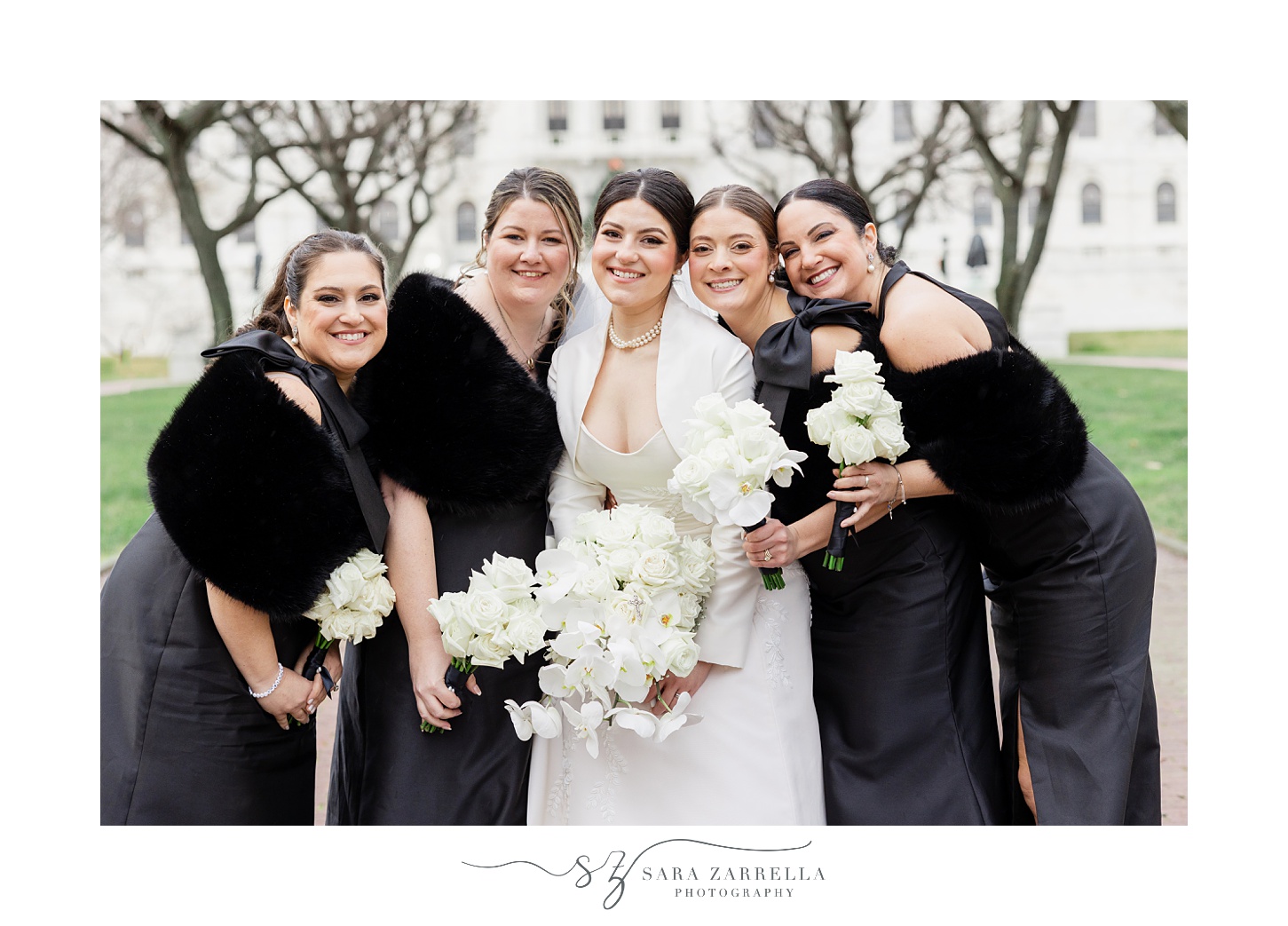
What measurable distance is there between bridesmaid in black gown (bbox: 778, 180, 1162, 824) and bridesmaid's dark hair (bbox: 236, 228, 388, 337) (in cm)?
171

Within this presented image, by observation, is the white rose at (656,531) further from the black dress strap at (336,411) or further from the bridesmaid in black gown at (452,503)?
the black dress strap at (336,411)

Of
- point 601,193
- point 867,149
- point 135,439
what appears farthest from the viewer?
point 867,149

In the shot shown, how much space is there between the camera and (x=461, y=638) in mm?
3723

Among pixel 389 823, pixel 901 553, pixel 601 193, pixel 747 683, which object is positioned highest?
pixel 601 193

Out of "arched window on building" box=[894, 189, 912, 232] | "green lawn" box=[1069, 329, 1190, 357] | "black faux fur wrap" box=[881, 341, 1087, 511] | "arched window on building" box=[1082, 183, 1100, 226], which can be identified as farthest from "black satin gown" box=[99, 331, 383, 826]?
"arched window on building" box=[1082, 183, 1100, 226]

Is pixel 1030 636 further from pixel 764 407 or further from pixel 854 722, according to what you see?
pixel 764 407

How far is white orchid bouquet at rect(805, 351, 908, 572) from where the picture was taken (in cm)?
354

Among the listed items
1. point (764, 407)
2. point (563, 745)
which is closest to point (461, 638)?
point (563, 745)

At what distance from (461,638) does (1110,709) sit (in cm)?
268

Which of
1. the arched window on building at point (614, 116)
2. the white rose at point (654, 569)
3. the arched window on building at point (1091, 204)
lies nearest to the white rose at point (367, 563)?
the white rose at point (654, 569)

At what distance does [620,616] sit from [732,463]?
2.41 feet

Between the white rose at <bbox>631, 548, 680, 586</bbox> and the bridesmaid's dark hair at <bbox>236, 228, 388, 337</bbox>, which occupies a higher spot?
the bridesmaid's dark hair at <bbox>236, 228, 388, 337</bbox>

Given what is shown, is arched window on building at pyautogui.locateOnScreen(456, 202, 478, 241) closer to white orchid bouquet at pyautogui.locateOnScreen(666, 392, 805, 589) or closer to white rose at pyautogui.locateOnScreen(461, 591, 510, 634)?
white rose at pyautogui.locateOnScreen(461, 591, 510, 634)
